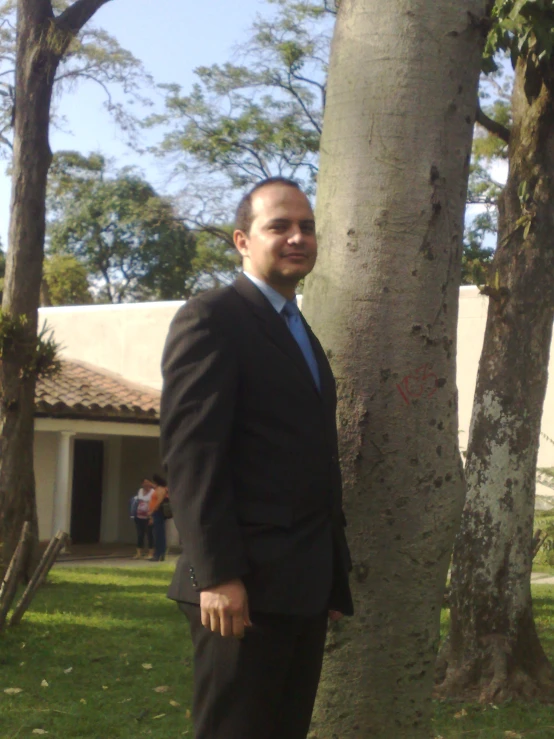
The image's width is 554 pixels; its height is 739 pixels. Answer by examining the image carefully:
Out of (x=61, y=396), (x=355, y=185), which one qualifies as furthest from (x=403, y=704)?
(x=61, y=396)

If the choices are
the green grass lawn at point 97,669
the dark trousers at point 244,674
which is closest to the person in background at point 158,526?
the green grass lawn at point 97,669

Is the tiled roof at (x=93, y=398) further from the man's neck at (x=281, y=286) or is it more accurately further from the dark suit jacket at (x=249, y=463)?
the dark suit jacket at (x=249, y=463)

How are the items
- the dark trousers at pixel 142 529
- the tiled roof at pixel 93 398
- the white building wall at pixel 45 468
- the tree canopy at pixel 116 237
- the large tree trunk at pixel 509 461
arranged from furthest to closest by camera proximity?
the tree canopy at pixel 116 237 < the white building wall at pixel 45 468 < the dark trousers at pixel 142 529 < the tiled roof at pixel 93 398 < the large tree trunk at pixel 509 461

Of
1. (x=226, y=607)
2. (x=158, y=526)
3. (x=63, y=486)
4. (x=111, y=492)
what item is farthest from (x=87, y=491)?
(x=226, y=607)

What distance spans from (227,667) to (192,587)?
0.21 meters

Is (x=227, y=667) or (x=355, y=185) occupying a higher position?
(x=355, y=185)

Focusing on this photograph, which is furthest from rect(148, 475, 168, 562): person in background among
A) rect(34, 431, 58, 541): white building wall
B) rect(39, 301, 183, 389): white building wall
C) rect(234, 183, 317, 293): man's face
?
rect(234, 183, 317, 293): man's face

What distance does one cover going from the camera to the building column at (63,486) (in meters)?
19.3

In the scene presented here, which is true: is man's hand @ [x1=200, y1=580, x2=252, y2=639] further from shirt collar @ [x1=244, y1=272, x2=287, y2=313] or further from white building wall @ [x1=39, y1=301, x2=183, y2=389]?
white building wall @ [x1=39, y1=301, x2=183, y2=389]

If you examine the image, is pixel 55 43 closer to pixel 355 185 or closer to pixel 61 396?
pixel 61 396

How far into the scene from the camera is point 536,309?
22.1 ft

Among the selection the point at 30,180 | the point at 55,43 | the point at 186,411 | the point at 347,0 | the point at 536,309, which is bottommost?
the point at 186,411

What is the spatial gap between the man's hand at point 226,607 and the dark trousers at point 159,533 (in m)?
16.6

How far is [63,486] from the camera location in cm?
1956
